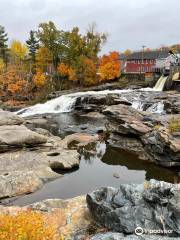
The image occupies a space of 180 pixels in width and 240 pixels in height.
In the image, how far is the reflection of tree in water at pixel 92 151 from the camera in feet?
81.3

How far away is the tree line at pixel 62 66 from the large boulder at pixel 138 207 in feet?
171

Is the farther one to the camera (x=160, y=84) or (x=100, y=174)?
(x=160, y=84)

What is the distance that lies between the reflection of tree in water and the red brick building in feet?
204

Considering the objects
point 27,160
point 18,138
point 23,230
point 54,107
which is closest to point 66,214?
point 23,230

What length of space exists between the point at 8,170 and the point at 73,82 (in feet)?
174

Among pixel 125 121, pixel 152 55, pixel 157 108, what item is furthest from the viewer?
pixel 152 55

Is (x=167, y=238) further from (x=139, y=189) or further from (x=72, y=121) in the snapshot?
(x=72, y=121)

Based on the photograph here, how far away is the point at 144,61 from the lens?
8850 centimetres

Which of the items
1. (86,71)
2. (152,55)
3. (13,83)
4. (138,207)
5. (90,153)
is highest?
(152,55)

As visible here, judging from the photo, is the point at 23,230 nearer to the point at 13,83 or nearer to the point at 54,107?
the point at 54,107

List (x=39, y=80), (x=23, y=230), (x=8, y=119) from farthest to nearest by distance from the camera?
(x=39, y=80) → (x=8, y=119) → (x=23, y=230)

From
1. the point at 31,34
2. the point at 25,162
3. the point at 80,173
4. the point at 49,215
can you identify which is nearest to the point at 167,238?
the point at 49,215

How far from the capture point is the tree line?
6528 cm

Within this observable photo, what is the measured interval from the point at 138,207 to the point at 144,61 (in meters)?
80.4
